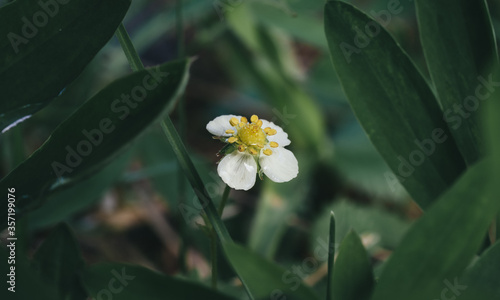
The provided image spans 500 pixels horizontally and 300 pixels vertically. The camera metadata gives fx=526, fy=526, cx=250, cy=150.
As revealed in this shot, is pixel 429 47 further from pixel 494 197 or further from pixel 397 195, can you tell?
pixel 397 195

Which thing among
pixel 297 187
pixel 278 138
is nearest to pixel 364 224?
pixel 297 187

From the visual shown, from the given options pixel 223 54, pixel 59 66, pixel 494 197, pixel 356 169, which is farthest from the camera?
pixel 223 54

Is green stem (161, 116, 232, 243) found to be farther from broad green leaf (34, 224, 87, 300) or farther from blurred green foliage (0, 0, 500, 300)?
broad green leaf (34, 224, 87, 300)

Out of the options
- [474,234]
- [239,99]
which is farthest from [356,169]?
[474,234]

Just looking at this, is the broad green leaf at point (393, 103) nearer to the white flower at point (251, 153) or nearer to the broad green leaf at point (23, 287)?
the white flower at point (251, 153)

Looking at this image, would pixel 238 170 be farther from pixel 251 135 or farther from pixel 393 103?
pixel 393 103

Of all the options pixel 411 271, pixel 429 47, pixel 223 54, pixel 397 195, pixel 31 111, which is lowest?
pixel 397 195
